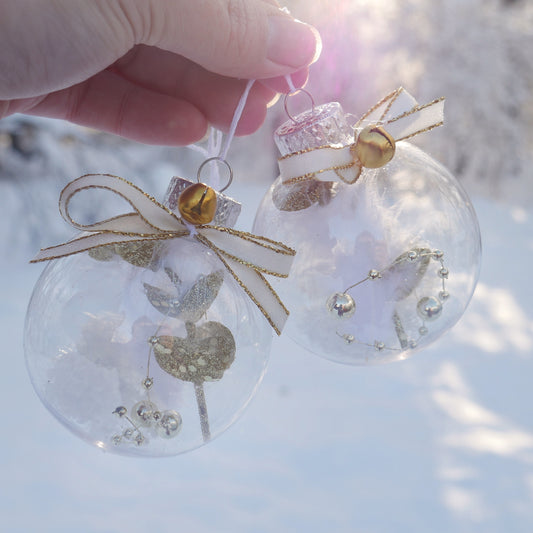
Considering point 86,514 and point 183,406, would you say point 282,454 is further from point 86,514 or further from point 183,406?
point 183,406

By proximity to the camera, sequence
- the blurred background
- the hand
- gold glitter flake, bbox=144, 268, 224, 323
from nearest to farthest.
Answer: gold glitter flake, bbox=144, 268, 224, 323
the hand
the blurred background

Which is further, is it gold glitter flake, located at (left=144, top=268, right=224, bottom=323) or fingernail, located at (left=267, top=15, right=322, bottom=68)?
fingernail, located at (left=267, top=15, right=322, bottom=68)

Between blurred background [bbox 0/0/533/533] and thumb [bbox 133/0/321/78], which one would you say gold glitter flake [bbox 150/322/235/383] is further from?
blurred background [bbox 0/0/533/533]

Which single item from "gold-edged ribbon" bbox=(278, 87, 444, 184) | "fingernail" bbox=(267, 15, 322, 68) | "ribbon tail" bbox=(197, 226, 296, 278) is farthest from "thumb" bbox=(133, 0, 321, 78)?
"ribbon tail" bbox=(197, 226, 296, 278)

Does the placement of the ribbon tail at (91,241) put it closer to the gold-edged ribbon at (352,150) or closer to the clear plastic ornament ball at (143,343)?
the clear plastic ornament ball at (143,343)

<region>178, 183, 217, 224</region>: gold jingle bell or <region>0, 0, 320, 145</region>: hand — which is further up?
<region>0, 0, 320, 145</region>: hand

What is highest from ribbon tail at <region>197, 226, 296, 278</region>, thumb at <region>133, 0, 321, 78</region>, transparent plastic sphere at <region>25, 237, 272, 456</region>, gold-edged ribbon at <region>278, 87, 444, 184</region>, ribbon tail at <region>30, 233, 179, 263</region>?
thumb at <region>133, 0, 321, 78</region>

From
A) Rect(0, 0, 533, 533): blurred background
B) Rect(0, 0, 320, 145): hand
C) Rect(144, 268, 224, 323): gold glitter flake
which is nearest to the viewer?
Rect(144, 268, 224, 323): gold glitter flake
